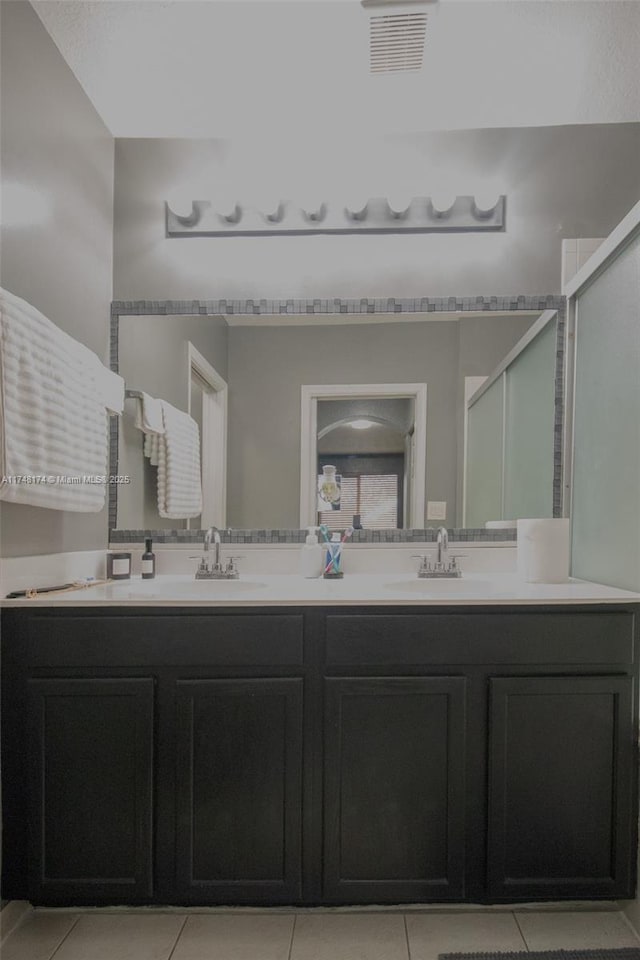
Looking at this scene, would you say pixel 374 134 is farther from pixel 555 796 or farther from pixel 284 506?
pixel 555 796

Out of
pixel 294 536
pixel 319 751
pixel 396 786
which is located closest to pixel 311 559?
pixel 294 536

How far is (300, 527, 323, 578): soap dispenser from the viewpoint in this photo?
191 centimetres

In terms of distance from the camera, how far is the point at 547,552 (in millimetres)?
1755

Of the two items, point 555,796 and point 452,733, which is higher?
point 452,733

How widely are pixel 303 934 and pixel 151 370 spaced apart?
1.80 m

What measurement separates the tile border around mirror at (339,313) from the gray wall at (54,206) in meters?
0.11

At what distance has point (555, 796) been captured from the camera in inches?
57.4

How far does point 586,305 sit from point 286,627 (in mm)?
1475

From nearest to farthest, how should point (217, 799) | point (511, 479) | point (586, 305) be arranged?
point (217, 799)
point (586, 305)
point (511, 479)

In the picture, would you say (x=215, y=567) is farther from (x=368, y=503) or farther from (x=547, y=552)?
(x=547, y=552)

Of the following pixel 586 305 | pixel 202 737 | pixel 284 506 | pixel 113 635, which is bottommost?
pixel 202 737

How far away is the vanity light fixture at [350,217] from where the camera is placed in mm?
2051

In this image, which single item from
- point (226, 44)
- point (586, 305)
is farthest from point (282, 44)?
point (586, 305)

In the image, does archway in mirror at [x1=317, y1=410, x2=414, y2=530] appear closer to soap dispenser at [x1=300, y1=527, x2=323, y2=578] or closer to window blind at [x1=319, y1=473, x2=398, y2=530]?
window blind at [x1=319, y1=473, x2=398, y2=530]
